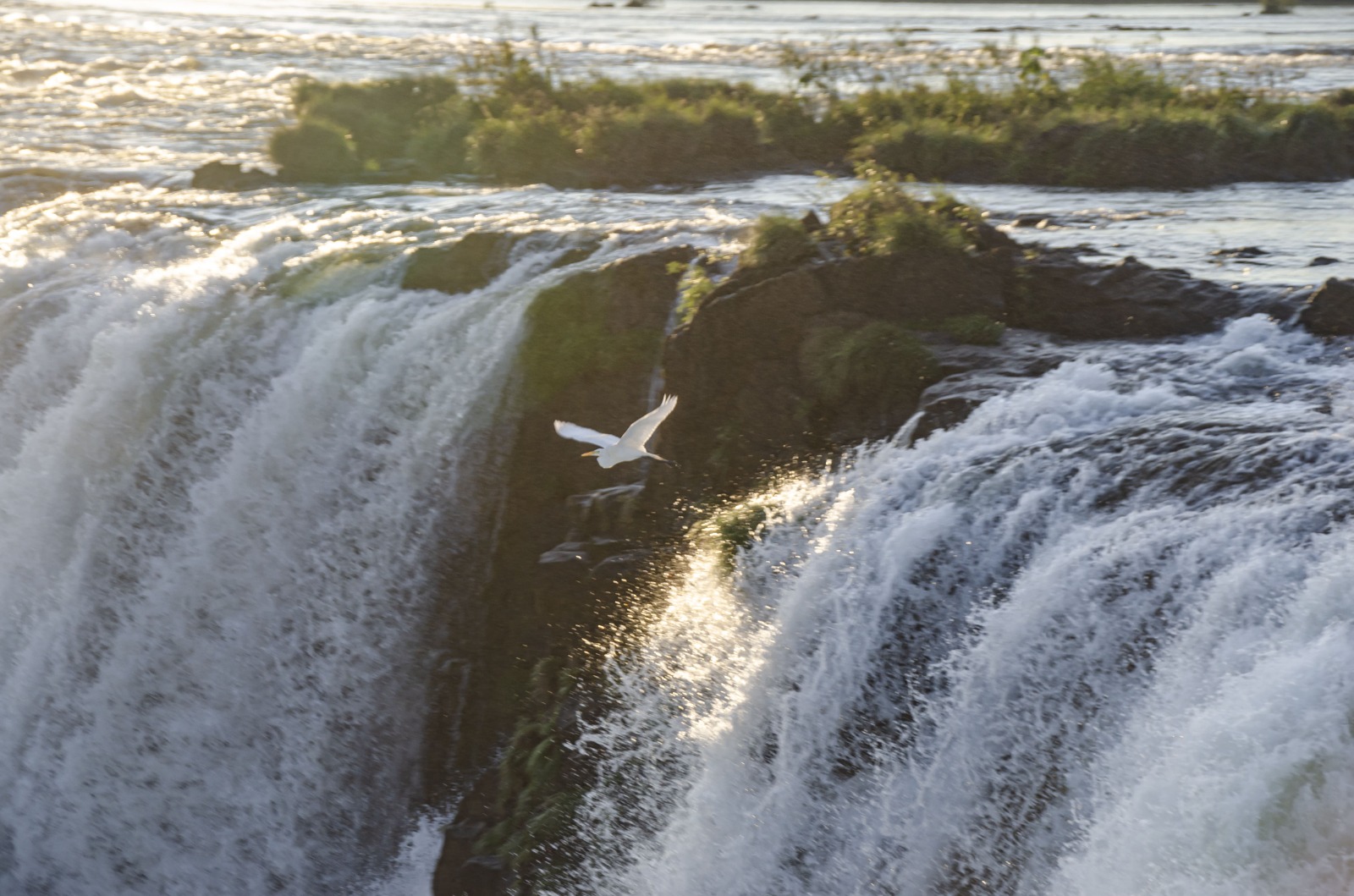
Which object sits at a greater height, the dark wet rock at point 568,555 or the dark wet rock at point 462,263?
the dark wet rock at point 462,263

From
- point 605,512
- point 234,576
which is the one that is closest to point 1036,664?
point 605,512

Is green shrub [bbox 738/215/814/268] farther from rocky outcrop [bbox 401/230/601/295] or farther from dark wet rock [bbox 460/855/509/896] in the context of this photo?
dark wet rock [bbox 460/855/509/896]

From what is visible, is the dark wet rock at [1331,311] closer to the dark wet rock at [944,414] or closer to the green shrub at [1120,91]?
the dark wet rock at [944,414]

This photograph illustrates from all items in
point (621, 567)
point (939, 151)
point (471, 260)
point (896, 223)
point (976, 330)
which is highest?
point (896, 223)

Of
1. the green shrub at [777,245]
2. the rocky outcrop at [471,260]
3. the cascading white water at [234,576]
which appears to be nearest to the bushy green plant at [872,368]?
the green shrub at [777,245]

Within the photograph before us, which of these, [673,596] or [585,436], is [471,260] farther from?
[585,436]

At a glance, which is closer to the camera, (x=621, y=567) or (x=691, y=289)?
(x=621, y=567)

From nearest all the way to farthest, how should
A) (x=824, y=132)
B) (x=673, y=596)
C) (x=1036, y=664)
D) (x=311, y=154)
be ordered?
1. (x=1036, y=664)
2. (x=673, y=596)
3. (x=311, y=154)
4. (x=824, y=132)
